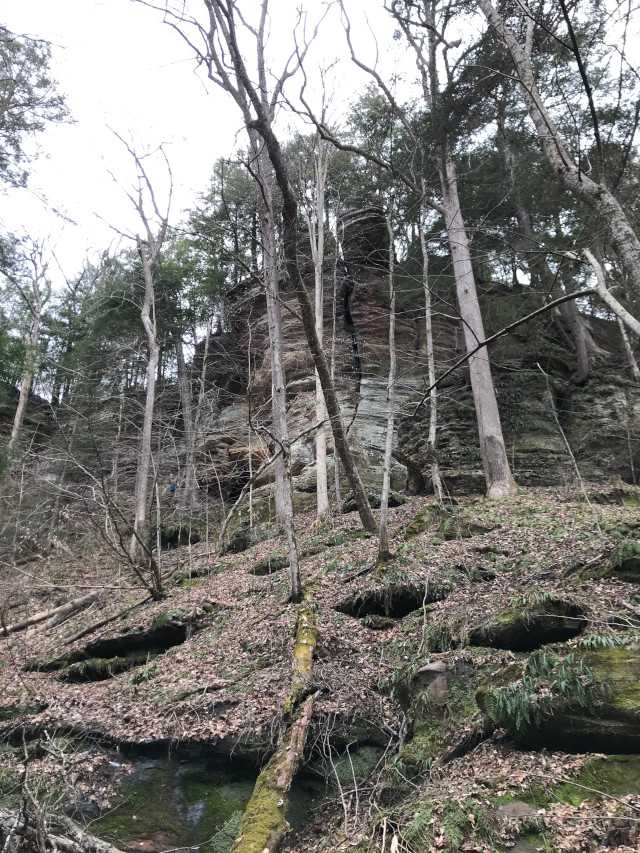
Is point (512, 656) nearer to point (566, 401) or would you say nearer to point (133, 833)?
point (133, 833)

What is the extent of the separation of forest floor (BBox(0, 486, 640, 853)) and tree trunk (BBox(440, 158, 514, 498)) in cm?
74

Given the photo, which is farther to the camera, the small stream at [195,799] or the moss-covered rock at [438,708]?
the small stream at [195,799]

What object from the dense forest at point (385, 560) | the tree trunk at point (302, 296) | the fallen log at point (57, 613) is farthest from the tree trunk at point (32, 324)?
the tree trunk at point (302, 296)

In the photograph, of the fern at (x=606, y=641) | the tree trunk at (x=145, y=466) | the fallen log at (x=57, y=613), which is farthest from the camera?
the tree trunk at (x=145, y=466)

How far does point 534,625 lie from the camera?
4.79m

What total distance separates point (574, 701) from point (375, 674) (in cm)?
266

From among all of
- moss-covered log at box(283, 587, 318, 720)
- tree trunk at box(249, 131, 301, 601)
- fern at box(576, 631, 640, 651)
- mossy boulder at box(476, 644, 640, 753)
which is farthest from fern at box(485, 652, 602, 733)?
tree trunk at box(249, 131, 301, 601)

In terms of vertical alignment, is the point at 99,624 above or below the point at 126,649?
above

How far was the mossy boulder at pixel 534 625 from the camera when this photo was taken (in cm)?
466

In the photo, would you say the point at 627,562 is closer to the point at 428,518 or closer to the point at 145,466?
the point at 428,518

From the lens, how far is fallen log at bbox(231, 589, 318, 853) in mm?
3736

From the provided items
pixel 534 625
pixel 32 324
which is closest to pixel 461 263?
pixel 534 625

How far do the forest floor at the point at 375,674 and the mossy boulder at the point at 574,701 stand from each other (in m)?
0.17

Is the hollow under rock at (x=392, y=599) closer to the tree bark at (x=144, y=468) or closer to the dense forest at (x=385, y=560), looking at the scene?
the dense forest at (x=385, y=560)
